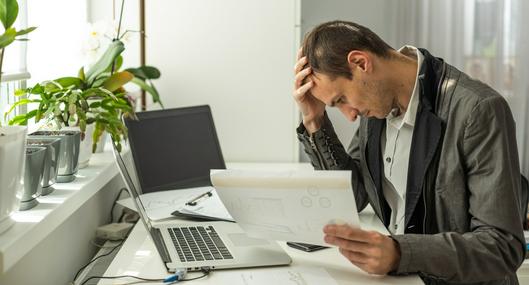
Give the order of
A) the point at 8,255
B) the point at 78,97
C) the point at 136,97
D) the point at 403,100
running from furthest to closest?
1. the point at 136,97
2. the point at 78,97
3. the point at 403,100
4. the point at 8,255

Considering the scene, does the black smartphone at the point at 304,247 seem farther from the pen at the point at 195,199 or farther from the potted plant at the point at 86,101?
the potted plant at the point at 86,101

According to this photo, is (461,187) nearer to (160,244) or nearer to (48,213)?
(160,244)

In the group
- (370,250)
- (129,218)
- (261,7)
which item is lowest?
(129,218)

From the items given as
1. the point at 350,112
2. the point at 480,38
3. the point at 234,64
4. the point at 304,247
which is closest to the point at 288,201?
the point at 304,247

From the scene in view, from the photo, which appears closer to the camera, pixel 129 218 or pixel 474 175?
pixel 474 175

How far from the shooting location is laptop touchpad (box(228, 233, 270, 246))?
170 cm

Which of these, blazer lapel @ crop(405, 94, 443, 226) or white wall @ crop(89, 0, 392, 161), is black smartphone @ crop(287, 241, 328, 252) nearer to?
blazer lapel @ crop(405, 94, 443, 226)

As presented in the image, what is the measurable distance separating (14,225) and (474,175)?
960 mm

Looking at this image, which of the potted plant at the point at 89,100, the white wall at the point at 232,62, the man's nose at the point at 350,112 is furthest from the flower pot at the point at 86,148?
the man's nose at the point at 350,112

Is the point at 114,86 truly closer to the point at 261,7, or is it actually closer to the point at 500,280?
the point at 261,7

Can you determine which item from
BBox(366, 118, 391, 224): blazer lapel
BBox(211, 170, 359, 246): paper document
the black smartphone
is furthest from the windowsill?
BBox(366, 118, 391, 224): blazer lapel

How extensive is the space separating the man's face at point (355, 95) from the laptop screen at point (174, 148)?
72 cm

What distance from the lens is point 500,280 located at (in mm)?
1652

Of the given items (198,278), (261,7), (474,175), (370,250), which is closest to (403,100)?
(474,175)
